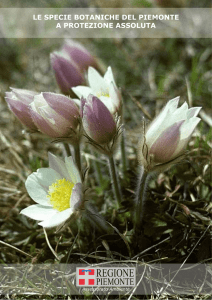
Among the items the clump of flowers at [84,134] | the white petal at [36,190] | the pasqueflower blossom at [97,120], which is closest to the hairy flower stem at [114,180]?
the clump of flowers at [84,134]

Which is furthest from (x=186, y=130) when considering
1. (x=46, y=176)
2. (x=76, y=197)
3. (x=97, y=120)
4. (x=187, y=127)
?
(x=46, y=176)

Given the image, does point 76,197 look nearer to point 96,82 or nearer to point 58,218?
point 58,218

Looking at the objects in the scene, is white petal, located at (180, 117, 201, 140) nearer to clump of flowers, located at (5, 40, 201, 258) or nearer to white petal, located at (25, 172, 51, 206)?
clump of flowers, located at (5, 40, 201, 258)

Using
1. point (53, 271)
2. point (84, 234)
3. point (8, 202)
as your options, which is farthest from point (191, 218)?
point (8, 202)

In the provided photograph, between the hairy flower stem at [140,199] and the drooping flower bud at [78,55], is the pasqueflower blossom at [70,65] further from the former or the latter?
the hairy flower stem at [140,199]

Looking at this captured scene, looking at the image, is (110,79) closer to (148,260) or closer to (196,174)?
(196,174)

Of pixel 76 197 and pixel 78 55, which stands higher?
pixel 78 55
